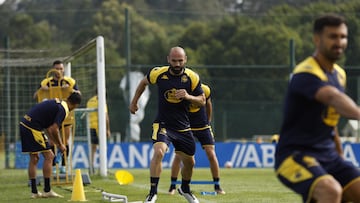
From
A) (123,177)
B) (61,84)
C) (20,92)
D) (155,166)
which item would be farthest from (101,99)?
(20,92)

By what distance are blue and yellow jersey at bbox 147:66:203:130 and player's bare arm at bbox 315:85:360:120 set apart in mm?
4839

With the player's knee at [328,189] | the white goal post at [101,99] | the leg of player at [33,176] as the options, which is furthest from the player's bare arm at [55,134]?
the player's knee at [328,189]

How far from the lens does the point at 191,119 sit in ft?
44.3

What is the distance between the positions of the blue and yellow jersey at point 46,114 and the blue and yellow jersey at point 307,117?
6.58 m

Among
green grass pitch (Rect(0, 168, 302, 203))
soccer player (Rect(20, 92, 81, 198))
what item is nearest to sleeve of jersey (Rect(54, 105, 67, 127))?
soccer player (Rect(20, 92, 81, 198))

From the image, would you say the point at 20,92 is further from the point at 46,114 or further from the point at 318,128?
the point at 318,128

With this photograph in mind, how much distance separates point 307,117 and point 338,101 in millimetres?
417

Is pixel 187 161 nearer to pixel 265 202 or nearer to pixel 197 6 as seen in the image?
pixel 265 202

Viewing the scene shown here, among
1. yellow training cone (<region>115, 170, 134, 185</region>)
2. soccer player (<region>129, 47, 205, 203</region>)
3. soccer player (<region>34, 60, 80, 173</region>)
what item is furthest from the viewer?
soccer player (<region>34, 60, 80, 173</region>)

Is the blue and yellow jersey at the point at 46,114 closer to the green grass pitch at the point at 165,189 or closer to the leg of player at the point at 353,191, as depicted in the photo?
the green grass pitch at the point at 165,189

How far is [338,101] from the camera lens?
6.24 metres

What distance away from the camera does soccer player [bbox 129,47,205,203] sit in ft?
35.7

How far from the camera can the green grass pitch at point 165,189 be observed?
40.1 ft

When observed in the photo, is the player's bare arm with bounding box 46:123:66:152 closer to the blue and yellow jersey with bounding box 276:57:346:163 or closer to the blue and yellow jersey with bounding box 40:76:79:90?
the blue and yellow jersey with bounding box 40:76:79:90
